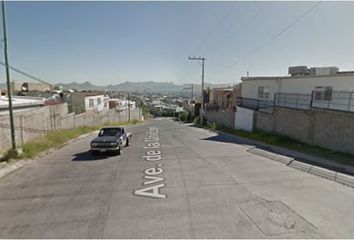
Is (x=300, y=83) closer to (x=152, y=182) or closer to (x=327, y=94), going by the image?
(x=327, y=94)

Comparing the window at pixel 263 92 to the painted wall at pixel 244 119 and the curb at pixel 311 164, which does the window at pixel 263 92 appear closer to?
the painted wall at pixel 244 119

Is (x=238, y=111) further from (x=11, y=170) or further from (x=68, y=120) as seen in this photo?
(x=11, y=170)

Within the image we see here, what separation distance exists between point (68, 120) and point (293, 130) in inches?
881

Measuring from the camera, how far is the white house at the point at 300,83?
19.7 metres

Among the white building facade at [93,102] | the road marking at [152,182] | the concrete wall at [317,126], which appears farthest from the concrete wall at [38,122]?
the concrete wall at [317,126]

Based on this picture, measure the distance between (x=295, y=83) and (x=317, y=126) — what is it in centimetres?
858

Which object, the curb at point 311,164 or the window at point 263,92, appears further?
the window at point 263,92

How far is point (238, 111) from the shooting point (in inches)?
1179

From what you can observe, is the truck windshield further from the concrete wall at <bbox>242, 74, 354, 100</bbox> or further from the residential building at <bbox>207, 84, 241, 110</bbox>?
the residential building at <bbox>207, 84, 241, 110</bbox>

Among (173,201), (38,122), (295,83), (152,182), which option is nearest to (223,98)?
(295,83)

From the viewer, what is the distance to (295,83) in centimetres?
2403

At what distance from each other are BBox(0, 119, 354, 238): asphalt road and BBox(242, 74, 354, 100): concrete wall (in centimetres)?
1175

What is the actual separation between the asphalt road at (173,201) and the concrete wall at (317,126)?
5.18 meters

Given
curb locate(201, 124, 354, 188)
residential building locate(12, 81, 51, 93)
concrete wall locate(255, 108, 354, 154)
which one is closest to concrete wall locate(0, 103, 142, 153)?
curb locate(201, 124, 354, 188)
